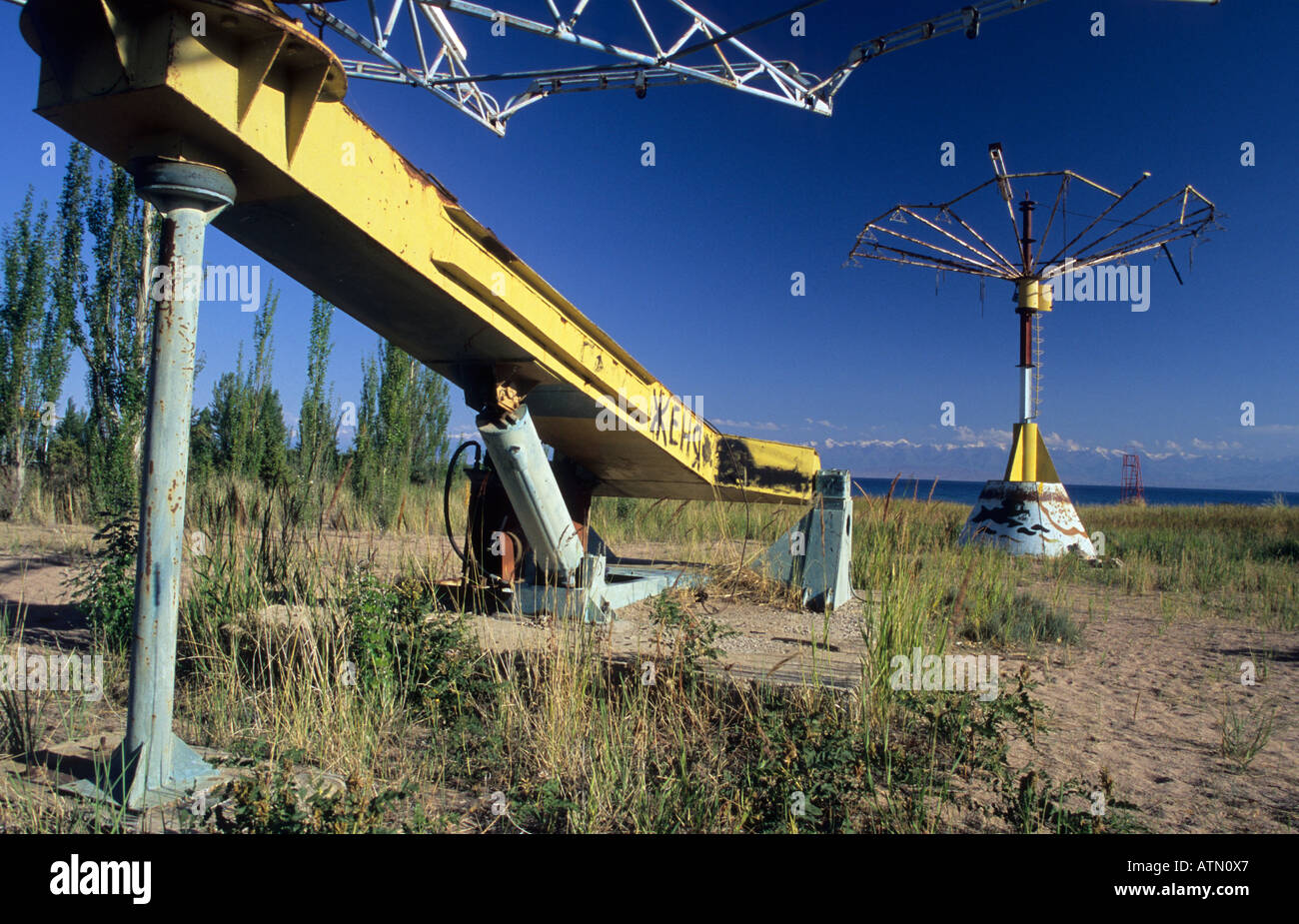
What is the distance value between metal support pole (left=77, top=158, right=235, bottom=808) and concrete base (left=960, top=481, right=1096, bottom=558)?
9219 millimetres

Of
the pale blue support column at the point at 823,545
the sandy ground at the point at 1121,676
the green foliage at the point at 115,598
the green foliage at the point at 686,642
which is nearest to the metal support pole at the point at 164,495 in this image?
the sandy ground at the point at 1121,676

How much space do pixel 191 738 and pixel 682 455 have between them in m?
3.23

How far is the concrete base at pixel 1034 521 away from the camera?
31.3 ft

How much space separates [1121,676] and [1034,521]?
5.94 m

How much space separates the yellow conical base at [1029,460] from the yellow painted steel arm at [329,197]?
Result: 277 inches

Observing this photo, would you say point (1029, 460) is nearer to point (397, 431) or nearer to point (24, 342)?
point (397, 431)

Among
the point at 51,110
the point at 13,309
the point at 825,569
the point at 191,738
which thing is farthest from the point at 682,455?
the point at 13,309

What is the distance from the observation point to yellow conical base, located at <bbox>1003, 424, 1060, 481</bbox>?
10273 millimetres

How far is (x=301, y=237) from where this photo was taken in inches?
115

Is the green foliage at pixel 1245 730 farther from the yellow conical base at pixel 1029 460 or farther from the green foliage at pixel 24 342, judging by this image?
the green foliage at pixel 24 342

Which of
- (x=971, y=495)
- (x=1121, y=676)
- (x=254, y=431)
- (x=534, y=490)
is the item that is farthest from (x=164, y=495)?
(x=971, y=495)

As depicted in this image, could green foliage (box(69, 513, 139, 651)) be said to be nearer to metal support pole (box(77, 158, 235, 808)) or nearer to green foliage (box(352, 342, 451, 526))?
metal support pole (box(77, 158, 235, 808))

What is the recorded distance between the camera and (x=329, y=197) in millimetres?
2648
